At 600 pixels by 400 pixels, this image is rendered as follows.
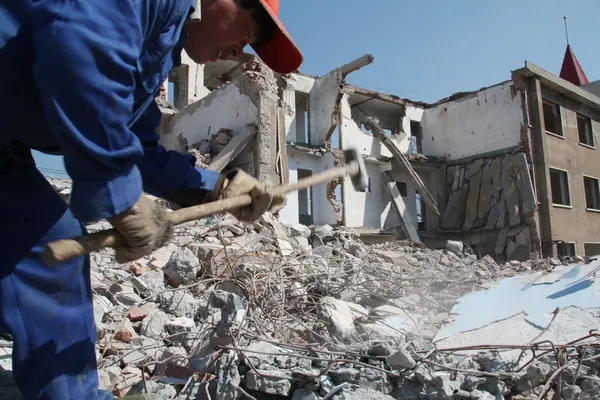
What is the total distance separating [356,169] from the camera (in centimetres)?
240

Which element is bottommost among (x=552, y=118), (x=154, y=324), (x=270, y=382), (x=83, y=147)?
(x=270, y=382)

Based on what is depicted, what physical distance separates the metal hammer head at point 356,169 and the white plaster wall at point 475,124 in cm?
1426

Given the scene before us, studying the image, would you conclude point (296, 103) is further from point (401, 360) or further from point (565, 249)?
point (401, 360)

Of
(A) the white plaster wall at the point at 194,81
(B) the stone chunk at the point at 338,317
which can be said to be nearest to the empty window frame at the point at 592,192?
(A) the white plaster wall at the point at 194,81

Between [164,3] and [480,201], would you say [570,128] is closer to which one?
[480,201]

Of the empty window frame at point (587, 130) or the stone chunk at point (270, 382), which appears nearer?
the stone chunk at point (270, 382)

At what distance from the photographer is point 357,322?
132 inches

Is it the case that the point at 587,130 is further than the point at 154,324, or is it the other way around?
the point at 587,130

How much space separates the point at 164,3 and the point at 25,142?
0.57 meters

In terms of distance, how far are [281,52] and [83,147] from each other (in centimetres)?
107

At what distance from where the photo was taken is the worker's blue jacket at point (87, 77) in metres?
1.00

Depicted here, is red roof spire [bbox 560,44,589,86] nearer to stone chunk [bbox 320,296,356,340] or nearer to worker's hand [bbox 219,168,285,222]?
stone chunk [bbox 320,296,356,340]

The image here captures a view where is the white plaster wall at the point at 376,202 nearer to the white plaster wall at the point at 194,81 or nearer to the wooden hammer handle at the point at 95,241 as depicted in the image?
the white plaster wall at the point at 194,81

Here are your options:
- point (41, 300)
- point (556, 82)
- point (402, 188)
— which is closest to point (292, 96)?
point (402, 188)
